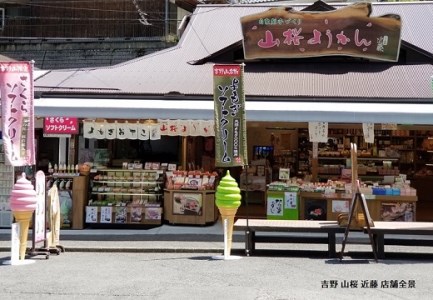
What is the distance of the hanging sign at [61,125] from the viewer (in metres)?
12.9

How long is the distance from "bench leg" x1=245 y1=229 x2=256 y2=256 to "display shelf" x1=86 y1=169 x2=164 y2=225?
349 centimetres

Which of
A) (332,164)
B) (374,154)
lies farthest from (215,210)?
(374,154)

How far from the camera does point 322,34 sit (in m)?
13.6

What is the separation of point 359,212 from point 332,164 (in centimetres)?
603

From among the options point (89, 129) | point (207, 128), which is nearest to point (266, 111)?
point (207, 128)

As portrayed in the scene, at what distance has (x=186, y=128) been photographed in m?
13.1

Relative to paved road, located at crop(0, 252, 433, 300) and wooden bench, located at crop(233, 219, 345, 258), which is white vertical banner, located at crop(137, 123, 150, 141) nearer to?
paved road, located at crop(0, 252, 433, 300)

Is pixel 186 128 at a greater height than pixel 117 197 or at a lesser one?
greater

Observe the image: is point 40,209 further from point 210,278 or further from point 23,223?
point 210,278

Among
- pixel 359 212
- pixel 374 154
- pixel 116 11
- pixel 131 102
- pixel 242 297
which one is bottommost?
pixel 242 297

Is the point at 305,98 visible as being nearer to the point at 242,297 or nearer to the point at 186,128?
the point at 186,128

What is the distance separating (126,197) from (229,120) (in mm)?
4183

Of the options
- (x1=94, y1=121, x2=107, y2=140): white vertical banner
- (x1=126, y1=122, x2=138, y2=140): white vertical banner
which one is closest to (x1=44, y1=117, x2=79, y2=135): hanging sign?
(x1=94, y1=121, x2=107, y2=140): white vertical banner

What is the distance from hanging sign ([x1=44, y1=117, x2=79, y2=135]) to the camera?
1291 centimetres
